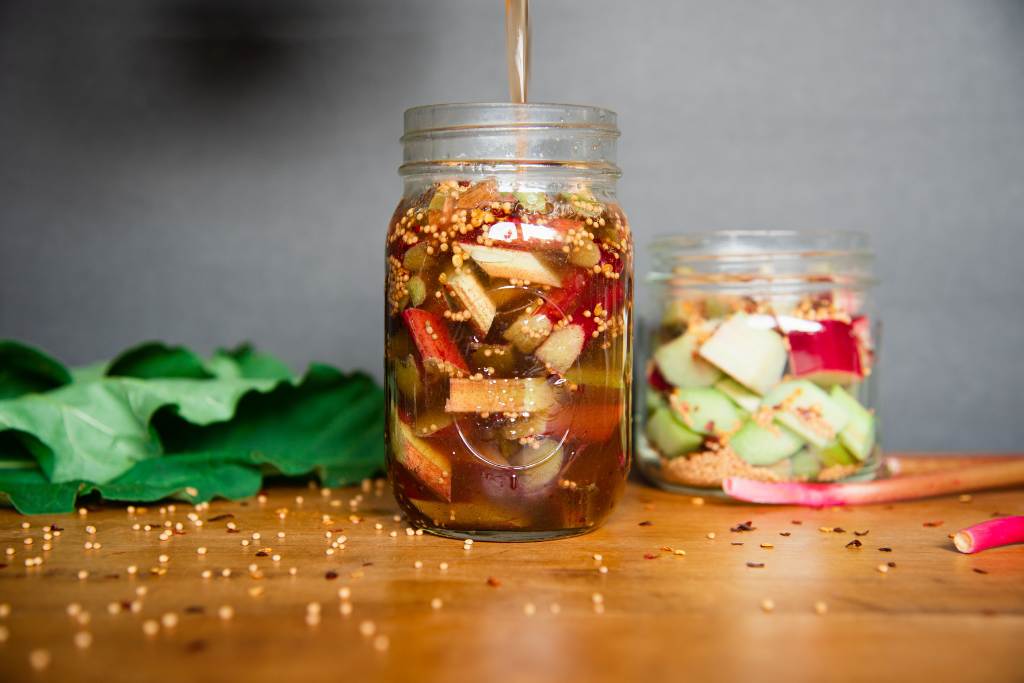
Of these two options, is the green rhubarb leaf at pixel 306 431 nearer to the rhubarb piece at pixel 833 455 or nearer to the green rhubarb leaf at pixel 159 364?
the green rhubarb leaf at pixel 159 364

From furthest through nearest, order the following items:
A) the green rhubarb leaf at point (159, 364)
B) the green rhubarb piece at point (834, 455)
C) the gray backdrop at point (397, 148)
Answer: the gray backdrop at point (397, 148) < the green rhubarb leaf at point (159, 364) < the green rhubarb piece at point (834, 455)

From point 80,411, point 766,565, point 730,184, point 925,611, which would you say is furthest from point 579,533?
point 730,184

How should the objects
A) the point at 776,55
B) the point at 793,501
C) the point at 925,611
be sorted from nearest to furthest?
the point at 925,611 < the point at 793,501 < the point at 776,55

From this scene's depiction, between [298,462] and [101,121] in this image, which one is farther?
[101,121]

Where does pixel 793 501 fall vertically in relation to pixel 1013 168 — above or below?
below

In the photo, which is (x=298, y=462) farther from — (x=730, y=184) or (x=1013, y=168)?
(x=1013, y=168)

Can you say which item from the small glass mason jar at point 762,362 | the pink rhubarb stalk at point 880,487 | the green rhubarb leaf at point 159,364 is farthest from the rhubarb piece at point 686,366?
the green rhubarb leaf at point 159,364

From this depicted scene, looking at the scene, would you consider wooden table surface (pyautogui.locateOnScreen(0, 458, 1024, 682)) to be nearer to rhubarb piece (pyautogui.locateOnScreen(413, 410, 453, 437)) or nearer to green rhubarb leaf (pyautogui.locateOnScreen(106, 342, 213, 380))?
rhubarb piece (pyautogui.locateOnScreen(413, 410, 453, 437))

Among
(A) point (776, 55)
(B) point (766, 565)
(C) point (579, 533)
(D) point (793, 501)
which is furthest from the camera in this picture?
(A) point (776, 55)
